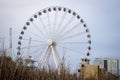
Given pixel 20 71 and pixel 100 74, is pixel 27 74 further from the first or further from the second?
pixel 100 74

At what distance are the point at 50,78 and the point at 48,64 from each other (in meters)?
0.75

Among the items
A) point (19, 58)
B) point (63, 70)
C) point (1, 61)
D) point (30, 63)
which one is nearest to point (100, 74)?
point (63, 70)

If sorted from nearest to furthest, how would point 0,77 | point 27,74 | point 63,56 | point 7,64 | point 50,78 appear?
point 0,77
point 7,64
point 27,74
point 50,78
point 63,56

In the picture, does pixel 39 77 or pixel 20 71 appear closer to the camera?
pixel 20 71

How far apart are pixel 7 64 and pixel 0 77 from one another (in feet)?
1.76

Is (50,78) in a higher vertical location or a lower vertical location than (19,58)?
lower

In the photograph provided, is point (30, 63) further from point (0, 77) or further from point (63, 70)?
point (0, 77)

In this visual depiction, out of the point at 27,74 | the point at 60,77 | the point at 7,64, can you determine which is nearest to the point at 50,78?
the point at 60,77

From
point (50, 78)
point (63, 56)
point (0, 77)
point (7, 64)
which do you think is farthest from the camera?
point (63, 56)

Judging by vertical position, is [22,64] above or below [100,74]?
above

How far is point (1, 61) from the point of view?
6469 millimetres

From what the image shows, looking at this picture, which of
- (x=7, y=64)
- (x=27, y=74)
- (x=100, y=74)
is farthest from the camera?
(x=100, y=74)

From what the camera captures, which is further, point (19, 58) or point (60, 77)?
point (60, 77)

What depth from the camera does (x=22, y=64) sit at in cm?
728
